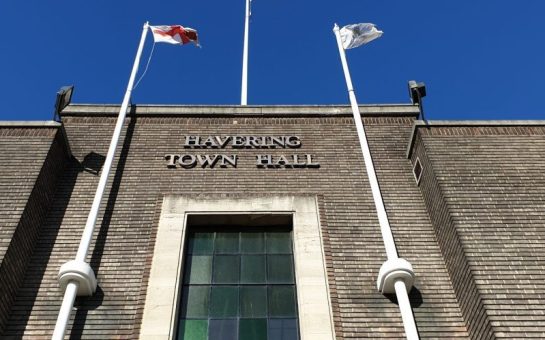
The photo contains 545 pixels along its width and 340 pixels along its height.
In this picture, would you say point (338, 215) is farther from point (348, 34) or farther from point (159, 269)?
point (348, 34)

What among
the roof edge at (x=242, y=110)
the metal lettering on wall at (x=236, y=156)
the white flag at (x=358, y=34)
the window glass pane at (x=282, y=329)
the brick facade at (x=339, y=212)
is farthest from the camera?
the white flag at (x=358, y=34)

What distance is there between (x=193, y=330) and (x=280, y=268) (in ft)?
7.93

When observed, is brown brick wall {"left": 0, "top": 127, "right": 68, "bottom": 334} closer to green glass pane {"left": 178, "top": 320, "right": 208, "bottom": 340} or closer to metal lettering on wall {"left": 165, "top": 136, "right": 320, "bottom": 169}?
metal lettering on wall {"left": 165, "top": 136, "right": 320, "bottom": 169}

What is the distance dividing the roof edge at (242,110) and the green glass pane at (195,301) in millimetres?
6221

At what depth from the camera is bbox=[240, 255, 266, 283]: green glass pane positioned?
12.9 metres

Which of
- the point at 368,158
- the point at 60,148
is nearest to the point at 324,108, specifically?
the point at 368,158

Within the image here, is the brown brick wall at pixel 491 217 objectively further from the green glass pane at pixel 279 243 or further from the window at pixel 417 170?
the green glass pane at pixel 279 243

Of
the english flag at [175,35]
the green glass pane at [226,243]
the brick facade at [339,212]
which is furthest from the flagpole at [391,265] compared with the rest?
the english flag at [175,35]

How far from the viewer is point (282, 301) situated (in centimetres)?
1245

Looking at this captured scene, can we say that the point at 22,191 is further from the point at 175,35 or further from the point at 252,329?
the point at 175,35

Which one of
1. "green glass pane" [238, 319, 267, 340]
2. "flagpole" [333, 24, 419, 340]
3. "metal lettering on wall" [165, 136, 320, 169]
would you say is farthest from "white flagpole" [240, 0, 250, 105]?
"green glass pane" [238, 319, 267, 340]

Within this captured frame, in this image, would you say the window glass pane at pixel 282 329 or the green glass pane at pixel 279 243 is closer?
the window glass pane at pixel 282 329

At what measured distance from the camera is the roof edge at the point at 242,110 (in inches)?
676

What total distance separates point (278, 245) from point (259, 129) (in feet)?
14.3
